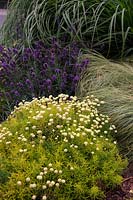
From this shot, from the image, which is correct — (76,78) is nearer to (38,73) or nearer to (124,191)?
(38,73)

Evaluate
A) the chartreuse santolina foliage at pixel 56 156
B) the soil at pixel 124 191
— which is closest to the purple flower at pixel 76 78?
the chartreuse santolina foliage at pixel 56 156

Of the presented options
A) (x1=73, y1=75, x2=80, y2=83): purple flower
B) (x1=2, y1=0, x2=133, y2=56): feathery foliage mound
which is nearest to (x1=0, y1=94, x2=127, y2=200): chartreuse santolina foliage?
(x1=73, y1=75, x2=80, y2=83): purple flower

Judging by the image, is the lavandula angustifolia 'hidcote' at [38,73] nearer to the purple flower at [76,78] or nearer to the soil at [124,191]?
the purple flower at [76,78]

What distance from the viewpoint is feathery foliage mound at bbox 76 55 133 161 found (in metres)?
3.22

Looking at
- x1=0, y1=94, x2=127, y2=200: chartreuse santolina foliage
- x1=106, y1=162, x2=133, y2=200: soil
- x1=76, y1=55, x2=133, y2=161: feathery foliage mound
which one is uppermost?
x1=76, y1=55, x2=133, y2=161: feathery foliage mound

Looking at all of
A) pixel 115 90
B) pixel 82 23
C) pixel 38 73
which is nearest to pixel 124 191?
pixel 115 90

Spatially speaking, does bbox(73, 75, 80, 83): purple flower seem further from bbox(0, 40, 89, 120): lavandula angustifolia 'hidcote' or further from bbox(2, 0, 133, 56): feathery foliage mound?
bbox(2, 0, 133, 56): feathery foliage mound

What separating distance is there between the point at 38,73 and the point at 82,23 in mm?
982

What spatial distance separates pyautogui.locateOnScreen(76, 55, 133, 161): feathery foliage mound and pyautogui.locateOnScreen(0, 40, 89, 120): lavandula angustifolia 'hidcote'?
13 centimetres

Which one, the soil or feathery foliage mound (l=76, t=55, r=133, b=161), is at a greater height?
feathery foliage mound (l=76, t=55, r=133, b=161)

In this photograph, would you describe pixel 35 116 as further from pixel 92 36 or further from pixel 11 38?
pixel 11 38

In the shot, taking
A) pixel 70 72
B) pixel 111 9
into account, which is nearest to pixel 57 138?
pixel 70 72

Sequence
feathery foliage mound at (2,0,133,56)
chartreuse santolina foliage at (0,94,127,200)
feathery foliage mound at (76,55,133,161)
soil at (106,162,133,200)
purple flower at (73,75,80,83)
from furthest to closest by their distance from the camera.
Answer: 1. feathery foliage mound at (2,0,133,56)
2. purple flower at (73,75,80,83)
3. feathery foliage mound at (76,55,133,161)
4. soil at (106,162,133,200)
5. chartreuse santolina foliage at (0,94,127,200)

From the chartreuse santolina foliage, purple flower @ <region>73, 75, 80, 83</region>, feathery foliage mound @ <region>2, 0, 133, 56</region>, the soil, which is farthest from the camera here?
Answer: feathery foliage mound @ <region>2, 0, 133, 56</region>
